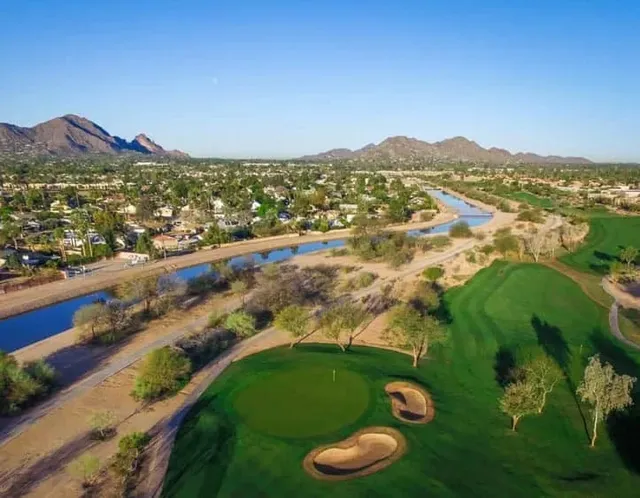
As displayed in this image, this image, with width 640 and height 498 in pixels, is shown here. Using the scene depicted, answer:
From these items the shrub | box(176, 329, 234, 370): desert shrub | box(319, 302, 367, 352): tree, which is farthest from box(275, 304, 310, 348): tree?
the shrub

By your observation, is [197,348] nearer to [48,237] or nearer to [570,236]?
[48,237]

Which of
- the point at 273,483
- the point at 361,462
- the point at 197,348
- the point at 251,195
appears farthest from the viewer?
the point at 251,195

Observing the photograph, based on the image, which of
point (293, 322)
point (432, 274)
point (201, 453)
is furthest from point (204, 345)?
point (432, 274)

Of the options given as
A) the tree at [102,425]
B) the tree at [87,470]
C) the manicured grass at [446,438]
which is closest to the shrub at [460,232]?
the manicured grass at [446,438]

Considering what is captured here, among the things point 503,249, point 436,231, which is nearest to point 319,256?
point 503,249

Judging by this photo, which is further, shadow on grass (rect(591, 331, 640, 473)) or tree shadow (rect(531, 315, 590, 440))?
tree shadow (rect(531, 315, 590, 440))

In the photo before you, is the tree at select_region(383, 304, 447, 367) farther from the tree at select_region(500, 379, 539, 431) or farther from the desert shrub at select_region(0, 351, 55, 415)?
the desert shrub at select_region(0, 351, 55, 415)
